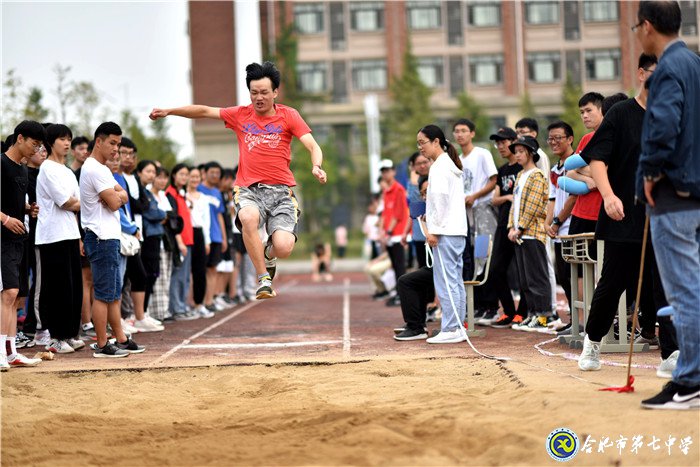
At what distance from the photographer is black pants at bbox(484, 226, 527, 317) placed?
11656 millimetres

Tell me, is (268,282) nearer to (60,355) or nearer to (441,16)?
(60,355)

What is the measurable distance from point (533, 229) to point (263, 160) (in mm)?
3509

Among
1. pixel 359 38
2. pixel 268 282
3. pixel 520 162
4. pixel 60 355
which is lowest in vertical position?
pixel 60 355

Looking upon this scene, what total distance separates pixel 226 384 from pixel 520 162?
4.88 meters

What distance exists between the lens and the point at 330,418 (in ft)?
19.7

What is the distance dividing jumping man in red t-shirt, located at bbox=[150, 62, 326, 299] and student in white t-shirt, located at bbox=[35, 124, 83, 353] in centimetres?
131

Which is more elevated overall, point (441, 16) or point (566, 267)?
point (441, 16)

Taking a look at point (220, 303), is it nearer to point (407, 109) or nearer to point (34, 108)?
point (34, 108)

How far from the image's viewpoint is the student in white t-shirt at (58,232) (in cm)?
941

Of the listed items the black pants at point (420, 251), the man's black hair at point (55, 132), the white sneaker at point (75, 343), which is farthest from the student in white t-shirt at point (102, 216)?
the black pants at point (420, 251)

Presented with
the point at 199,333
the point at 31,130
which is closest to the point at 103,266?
the point at 31,130

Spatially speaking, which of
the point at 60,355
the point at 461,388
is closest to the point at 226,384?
the point at 461,388

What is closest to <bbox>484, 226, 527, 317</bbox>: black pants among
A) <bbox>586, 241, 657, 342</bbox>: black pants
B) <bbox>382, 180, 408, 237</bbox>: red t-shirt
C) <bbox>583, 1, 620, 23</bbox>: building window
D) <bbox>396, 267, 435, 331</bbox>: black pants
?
<bbox>396, 267, 435, 331</bbox>: black pants

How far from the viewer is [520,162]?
1101cm
